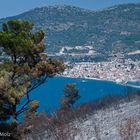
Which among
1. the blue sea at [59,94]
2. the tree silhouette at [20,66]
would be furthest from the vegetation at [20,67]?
the blue sea at [59,94]

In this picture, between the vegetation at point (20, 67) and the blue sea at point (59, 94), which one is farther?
the blue sea at point (59, 94)

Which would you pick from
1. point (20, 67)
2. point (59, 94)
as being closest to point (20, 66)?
point (20, 67)

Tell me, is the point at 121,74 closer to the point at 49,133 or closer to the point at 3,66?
the point at 49,133

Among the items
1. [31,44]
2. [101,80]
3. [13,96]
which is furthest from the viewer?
[101,80]

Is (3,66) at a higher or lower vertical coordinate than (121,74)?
higher

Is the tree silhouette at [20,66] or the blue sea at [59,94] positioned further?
the blue sea at [59,94]

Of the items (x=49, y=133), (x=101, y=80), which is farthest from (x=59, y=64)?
(x=101, y=80)

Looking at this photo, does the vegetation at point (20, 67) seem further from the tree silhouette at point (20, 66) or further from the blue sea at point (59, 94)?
the blue sea at point (59, 94)

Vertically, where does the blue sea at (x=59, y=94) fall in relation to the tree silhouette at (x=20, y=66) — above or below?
below

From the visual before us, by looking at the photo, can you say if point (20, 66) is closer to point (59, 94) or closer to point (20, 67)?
point (20, 67)

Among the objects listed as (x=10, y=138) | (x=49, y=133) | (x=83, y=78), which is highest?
(x=10, y=138)
